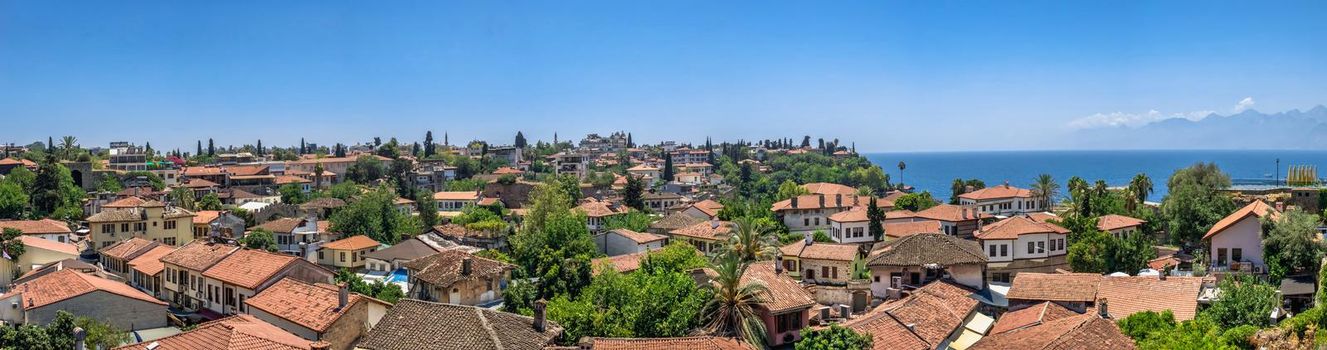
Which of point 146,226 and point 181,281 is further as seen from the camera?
point 146,226

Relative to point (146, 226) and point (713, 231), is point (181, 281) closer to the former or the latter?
point (146, 226)

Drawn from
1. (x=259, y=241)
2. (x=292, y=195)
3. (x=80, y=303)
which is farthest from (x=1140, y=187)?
(x=292, y=195)

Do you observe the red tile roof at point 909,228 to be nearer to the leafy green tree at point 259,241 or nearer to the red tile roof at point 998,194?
the red tile roof at point 998,194

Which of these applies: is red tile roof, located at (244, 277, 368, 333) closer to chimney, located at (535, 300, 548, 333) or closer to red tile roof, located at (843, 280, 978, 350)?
chimney, located at (535, 300, 548, 333)

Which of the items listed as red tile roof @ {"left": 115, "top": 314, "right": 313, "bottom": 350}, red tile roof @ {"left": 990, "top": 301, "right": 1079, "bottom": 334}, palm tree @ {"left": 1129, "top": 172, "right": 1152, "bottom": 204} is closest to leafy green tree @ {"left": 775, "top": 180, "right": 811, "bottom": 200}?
palm tree @ {"left": 1129, "top": 172, "right": 1152, "bottom": 204}

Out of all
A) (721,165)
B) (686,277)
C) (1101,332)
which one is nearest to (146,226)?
(686,277)

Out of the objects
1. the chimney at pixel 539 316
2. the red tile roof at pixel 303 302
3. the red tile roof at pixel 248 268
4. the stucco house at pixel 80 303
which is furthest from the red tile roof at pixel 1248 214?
the stucco house at pixel 80 303
